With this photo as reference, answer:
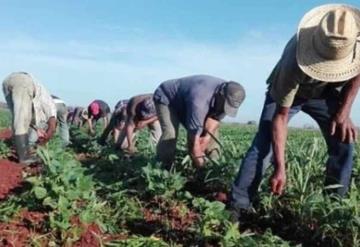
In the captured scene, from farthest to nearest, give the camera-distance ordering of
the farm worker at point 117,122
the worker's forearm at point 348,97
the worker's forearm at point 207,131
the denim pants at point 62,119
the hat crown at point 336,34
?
the farm worker at point 117,122 < the denim pants at point 62,119 < the worker's forearm at point 207,131 < the worker's forearm at point 348,97 < the hat crown at point 336,34

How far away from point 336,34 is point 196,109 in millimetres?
2322

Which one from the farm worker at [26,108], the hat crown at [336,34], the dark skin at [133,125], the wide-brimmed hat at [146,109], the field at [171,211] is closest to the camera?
the hat crown at [336,34]

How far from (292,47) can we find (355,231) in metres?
1.13

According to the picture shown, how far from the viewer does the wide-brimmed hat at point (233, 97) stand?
555 cm

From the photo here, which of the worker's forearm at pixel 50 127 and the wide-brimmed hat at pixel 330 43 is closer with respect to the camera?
the wide-brimmed hat at pixel 330 43

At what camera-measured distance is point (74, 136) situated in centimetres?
1117

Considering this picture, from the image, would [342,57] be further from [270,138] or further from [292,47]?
[270,138]

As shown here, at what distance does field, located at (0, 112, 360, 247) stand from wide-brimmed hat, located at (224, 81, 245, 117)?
369 mm

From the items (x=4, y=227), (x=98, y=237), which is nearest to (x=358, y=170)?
(x=98, y=237)

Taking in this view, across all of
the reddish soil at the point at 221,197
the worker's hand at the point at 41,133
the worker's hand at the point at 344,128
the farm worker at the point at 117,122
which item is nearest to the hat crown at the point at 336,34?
the worker's hand at the point at 344,128

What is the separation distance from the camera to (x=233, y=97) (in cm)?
557

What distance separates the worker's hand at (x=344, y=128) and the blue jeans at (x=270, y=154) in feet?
0.27

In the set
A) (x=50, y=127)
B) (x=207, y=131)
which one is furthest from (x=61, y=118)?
(x=207, y=131)

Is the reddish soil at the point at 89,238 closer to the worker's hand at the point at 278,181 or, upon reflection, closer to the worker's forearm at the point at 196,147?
the worker's hand at the point at 278,181
